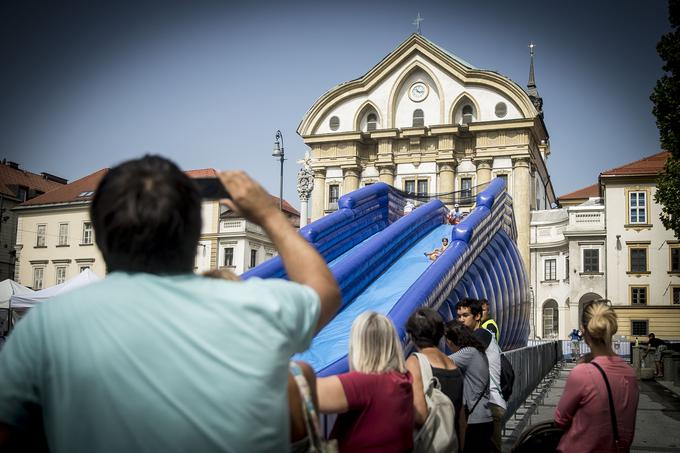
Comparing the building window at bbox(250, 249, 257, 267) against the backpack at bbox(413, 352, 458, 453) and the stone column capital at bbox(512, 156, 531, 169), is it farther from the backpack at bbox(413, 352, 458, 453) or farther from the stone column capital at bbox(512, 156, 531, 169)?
the backpack at bbox(413, 352, 458, 453)

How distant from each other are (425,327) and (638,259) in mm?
42777

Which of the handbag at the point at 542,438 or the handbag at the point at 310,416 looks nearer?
the handbag at the point at 310,416

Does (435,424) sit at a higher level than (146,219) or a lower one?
lower

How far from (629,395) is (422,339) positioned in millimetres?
1247

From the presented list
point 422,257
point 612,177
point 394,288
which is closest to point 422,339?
point 394,288

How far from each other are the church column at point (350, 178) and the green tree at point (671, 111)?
28.3 meters

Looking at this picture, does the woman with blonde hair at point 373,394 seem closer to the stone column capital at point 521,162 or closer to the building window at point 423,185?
the stone column capital at point 521,162

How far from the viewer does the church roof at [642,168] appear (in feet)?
144

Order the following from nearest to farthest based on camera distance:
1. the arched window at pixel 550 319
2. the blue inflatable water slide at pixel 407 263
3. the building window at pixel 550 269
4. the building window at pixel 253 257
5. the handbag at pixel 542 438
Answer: the handbag at pixel 542 438, the blue inflatable water slide at pixel 407 263, the building window at pixel 550 269, the arched window at pixel 550 319, the building window at pixel 253 257

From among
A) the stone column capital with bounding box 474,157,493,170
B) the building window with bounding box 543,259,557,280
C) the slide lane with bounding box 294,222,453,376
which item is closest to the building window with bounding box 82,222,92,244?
the stone column capital with bounding box 474,157,493,170

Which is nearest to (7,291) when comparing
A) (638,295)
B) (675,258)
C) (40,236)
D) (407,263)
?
(407,263)

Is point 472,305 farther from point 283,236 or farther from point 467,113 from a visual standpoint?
point 467,113

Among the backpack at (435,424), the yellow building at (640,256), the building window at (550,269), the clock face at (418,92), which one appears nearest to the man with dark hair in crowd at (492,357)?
the backpack at (435,424)

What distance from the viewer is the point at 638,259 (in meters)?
43.8
